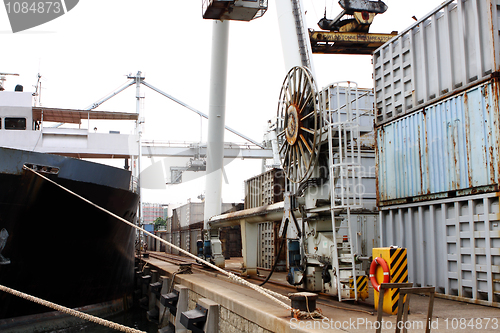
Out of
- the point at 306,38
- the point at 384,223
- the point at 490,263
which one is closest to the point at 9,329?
the point at 384,223

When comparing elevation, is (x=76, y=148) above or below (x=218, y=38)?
below

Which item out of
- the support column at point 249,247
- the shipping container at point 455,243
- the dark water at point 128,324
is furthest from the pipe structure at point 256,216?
the dark water at point 128,324

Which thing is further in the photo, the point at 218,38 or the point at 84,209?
the point at 218,38

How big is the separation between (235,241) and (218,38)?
1510 cm

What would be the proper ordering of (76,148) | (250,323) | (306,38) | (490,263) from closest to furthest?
(250,323) < (490,263) < (76,148) < (306,38)

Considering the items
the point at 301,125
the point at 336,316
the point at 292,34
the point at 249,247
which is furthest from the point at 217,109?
the point at 336,316

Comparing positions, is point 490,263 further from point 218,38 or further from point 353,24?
point 353,24

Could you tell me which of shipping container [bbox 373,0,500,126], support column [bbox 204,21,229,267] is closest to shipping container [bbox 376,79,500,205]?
shipping container [bbox 373,0,500,126]

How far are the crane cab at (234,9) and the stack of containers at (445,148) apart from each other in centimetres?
580

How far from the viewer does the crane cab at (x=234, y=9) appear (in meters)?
14.8

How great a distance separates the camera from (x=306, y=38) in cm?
1741

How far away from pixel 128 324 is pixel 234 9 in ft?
38.0

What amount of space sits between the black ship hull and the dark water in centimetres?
69

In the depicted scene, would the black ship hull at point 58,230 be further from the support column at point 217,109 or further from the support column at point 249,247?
the support column at point 217,109
